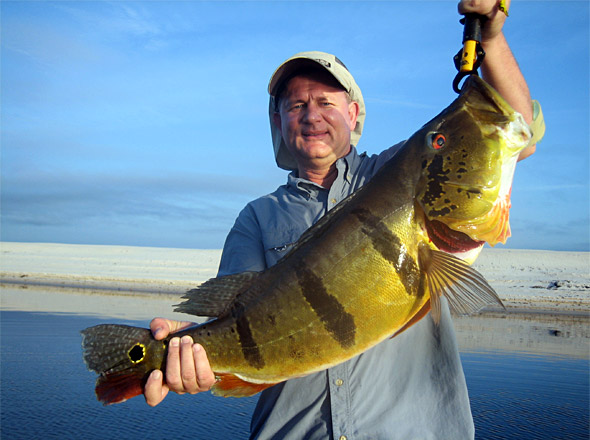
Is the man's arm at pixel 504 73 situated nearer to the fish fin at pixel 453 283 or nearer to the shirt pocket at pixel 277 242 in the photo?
the fish fin at pixel 453 283

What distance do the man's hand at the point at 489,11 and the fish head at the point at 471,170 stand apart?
0.35 metres

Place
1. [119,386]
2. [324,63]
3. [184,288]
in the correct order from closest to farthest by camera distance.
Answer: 1. [119,386]
2. [324,63]
3. [184,288]

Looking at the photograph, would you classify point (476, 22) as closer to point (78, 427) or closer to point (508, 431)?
point (508, 431)

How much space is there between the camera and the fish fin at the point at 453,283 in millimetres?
2416

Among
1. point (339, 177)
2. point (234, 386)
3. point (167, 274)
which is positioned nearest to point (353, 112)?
point (339, 177)

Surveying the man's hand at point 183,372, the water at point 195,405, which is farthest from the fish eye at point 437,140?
the water at point 195,405

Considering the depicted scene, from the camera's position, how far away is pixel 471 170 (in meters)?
2.45

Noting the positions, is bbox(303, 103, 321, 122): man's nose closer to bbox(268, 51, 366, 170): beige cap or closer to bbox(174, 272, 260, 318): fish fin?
bbox(268, 51, 366, 170): beige cap

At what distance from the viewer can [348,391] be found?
109 inches

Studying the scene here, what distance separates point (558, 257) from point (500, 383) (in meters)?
26.2

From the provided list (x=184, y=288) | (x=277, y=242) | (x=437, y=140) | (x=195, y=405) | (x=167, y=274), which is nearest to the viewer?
(x=437, y=140)

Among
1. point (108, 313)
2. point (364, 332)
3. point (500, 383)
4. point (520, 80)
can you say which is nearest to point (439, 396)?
point (364, 332)

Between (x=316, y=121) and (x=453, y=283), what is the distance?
1.55 m

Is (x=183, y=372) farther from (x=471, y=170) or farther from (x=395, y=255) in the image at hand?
(x=471, y=170)
